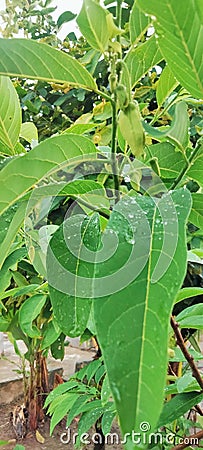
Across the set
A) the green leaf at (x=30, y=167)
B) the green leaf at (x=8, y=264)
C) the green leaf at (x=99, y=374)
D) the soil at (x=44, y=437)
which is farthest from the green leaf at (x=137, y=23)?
the soil at (x=44, y=437)

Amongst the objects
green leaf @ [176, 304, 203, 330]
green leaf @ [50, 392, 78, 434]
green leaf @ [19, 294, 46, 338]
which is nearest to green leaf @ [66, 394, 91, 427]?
green leaf @ [50, 392, 78, 434]

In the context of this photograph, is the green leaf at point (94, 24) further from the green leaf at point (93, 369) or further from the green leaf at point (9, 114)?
the green leaf at point (93, 369)

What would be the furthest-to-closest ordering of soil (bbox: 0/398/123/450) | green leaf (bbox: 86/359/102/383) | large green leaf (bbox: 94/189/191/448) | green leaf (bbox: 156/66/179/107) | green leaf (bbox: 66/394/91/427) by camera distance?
soil (bbox: 0/398/123/450) → green leaf (bbox: 86/359/102/383) → green leaf (bbox: 66/394/91/427) → green leaf (bbox: 156/66/179/107) → large green leaf (bbox: 94/189/191/448)

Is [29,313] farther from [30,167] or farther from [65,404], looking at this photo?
[30,167]

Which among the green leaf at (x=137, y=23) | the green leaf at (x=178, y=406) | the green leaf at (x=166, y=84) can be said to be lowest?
the green leaf at (x=178, y=406)

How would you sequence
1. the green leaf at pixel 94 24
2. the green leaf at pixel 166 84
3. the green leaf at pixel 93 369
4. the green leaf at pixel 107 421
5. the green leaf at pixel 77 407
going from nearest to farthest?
the green leaf at pixel 94 24, the green leaf at pixel 166 84, the green leaf at pixel 107 421, the green leaf at pixel 77 407, the green leaf at pixel 93 369

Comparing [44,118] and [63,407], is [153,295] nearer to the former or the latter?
[63,407]

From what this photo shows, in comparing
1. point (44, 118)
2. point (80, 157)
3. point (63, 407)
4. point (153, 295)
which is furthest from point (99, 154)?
point (44, 118)

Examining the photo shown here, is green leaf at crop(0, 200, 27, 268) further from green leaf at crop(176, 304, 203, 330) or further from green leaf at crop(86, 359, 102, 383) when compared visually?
green leaf at crop(86, 359, 102, 383)
